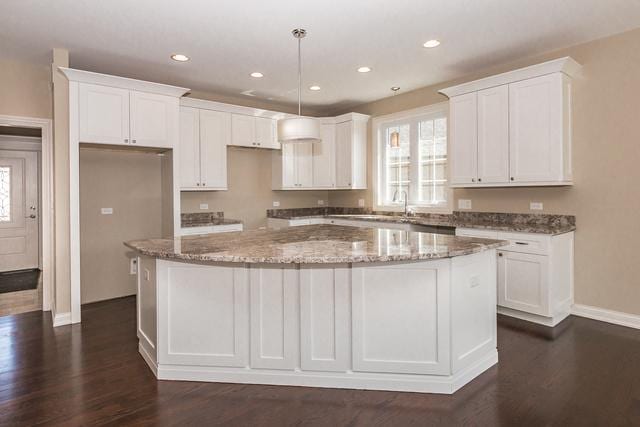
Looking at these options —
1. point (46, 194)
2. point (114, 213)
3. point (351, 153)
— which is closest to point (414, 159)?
point (351, 153)

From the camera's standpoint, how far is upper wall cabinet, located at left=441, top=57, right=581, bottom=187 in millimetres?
3631

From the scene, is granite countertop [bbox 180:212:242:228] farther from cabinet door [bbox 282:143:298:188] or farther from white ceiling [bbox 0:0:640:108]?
white ceiling [bbox 0:0:640:108]

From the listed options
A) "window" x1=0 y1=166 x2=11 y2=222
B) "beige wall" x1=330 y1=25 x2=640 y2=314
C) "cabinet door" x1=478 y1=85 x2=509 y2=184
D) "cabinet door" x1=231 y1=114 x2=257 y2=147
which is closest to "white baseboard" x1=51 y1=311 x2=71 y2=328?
"cabinet door" x1=231 y1=114 x2=257 y2=147

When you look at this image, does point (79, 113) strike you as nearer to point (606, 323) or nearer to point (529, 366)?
point (529, 366)

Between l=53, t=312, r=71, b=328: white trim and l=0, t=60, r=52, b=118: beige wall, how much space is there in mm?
2037

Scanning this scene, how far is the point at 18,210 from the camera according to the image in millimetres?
6332

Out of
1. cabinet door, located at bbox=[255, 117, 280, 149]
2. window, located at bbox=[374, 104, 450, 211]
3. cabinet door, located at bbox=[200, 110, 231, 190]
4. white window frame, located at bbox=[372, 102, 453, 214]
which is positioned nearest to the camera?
cabinet door, located at bbox=[200, 110, 231, 190]

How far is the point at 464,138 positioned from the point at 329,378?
3043 mm

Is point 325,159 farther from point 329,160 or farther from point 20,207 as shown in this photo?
point 20,207

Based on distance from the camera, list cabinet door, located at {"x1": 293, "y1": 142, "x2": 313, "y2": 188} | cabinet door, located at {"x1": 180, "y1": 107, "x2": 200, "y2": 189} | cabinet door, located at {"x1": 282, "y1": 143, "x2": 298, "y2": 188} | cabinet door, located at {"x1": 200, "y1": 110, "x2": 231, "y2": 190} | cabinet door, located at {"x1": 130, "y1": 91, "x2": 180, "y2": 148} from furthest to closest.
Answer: cabinet door, located at {"x1": 293, "y1": 142, "x2": 313, "y2": 188} < cabinet door, located at {"x1": 282, "y1": 143, "x2": 298, "y2": 188} < cabinet door, located at {"x1": 200, "y1": 110, "x2": 231, "y2": 190} < cabinet door, located at {"x1": 180, "y1": 107, "x2": 200, "y2": 189} < cabinet door, located at {"x1": 130, "y1": 91, "x2": 180, "y2": 148}

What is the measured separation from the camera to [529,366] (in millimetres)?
2732

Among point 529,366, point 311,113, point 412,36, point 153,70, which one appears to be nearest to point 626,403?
point 529,366

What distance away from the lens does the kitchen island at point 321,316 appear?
2.40m

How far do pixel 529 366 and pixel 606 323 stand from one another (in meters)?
1.45
